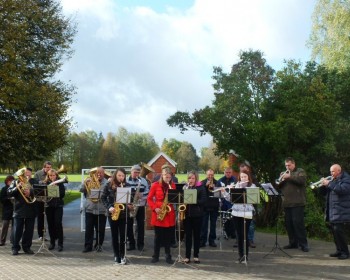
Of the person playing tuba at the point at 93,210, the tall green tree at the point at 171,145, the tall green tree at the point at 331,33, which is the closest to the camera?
the person playing tuba at the point at 93,210

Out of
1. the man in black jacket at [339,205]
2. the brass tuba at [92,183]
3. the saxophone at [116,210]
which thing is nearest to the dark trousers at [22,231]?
the brass tuba at [92,183]

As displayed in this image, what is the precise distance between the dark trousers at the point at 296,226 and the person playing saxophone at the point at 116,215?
4.57 meters

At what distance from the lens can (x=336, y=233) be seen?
11039 millimetres

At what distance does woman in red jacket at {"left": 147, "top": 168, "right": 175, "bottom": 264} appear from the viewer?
1012cm

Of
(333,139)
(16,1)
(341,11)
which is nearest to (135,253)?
(333,139)

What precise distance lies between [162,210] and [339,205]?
4.09 metres

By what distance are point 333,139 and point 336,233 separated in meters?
7.93

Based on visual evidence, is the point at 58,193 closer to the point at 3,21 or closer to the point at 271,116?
the point at 271,116

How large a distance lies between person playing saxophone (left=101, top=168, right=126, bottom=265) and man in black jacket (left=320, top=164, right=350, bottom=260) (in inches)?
180

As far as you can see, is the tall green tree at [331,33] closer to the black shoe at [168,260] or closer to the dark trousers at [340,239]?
the dark trousers at [340,239]

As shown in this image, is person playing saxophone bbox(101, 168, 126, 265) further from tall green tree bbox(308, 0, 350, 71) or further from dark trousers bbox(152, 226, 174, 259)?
tall green tree bbox(308, 0, 350, 71)

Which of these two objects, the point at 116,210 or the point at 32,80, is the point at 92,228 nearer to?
the point at 116,210

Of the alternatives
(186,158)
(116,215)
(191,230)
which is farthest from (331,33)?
(186,158)

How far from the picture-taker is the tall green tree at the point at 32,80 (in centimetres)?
2325
